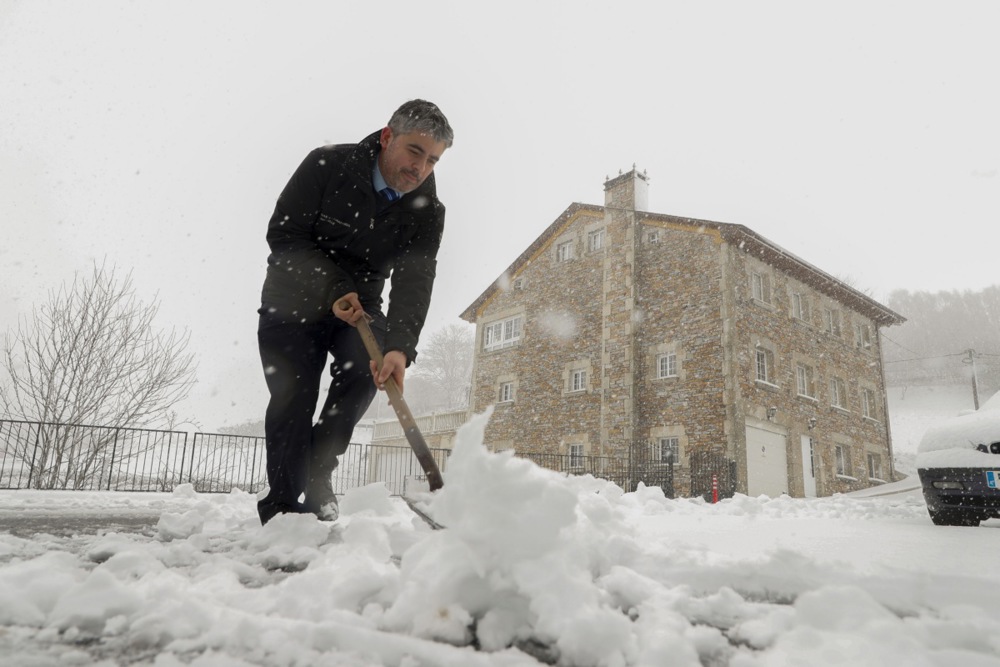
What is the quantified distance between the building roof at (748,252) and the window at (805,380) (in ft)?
9.64

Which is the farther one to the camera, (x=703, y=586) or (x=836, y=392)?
(x=836, y=392)

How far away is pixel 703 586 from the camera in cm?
165

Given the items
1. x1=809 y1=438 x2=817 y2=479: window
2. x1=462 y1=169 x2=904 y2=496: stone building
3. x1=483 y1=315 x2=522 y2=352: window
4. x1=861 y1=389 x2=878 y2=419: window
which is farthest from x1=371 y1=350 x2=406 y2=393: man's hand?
x1=861 y1=389 x2=878 y2=419: window

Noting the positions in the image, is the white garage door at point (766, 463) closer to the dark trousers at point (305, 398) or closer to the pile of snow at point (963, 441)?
the pile of snow at point (963, 441)

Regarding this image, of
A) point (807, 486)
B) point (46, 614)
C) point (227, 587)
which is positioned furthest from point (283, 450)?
point (807, 486)

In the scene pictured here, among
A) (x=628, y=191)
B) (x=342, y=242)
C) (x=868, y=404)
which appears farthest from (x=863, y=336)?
(x=342, y=242)

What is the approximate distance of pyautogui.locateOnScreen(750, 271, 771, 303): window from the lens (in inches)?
673

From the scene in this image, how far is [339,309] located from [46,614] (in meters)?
1.76

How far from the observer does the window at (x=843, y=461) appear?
1852cm

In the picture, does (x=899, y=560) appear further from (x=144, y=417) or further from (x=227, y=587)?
(x=144, y=417)

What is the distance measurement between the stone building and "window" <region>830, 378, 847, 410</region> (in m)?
0.07

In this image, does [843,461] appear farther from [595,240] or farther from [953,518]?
[953,518]

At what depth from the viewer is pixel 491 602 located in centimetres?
122

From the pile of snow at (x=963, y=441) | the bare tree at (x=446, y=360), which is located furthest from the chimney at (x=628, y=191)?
the bare tree at (x=446, y=360)
